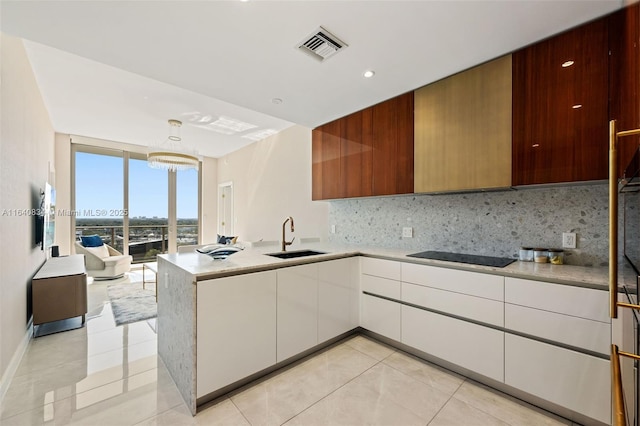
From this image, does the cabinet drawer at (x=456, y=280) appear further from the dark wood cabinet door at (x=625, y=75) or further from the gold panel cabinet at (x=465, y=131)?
the dark wood cabinet door at (x=625, y=75)

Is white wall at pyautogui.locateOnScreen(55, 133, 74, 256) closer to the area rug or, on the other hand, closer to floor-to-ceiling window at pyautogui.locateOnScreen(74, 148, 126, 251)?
floor-to-ceiling window at pyautogui.locateOnScreen(74, 148, 126, 251)

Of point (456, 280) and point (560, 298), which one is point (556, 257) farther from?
point (456, 280)

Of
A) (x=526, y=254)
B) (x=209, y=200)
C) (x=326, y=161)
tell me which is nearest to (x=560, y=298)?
(x=526, y=254)

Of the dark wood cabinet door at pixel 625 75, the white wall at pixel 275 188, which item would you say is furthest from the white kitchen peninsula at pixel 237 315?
the dark wood cabinet door at pixel 625 75

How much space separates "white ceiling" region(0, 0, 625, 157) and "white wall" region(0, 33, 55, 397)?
0.41m

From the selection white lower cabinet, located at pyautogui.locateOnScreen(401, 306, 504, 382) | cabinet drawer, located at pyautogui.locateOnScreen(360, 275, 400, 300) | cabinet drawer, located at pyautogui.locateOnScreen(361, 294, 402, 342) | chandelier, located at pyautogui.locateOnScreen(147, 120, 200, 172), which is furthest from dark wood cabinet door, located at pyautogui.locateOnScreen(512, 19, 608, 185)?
chandelier, located at pyautogui.locateOnScreen(147, 120, 200, 172)

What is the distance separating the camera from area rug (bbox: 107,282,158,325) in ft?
10.8

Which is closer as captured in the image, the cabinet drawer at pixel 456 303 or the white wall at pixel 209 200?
the cabinet drawer at pixel 456 303

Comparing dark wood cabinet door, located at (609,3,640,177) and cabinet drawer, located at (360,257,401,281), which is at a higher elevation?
dark wood cabinet door, located at (609,3,640,177)

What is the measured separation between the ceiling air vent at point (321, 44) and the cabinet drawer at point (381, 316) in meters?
2.20

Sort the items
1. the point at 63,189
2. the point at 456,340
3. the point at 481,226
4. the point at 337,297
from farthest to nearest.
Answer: the point at 63,189, the point at 337,297, the point at 481,226, the point at 456,340

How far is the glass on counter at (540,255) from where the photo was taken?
2.02 m

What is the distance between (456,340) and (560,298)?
0.75 metres

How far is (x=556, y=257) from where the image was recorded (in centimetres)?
198
